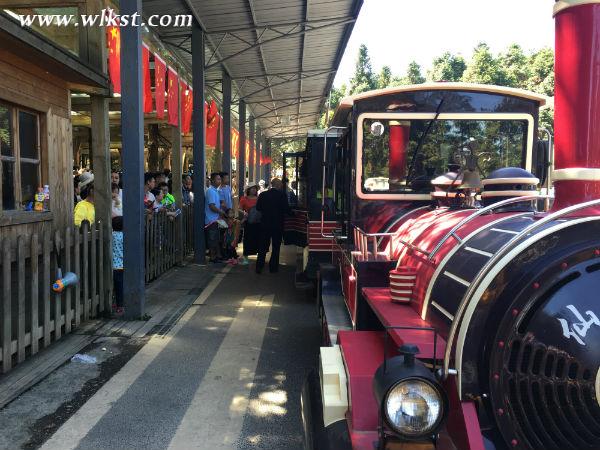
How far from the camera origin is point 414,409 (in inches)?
71.1

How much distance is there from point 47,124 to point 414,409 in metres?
6.02

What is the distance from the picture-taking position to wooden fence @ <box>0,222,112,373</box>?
4.45m

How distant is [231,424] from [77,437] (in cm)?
103

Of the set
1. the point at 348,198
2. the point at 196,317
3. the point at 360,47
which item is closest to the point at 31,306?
the point at 196,317

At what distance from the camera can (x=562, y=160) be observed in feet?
8.00

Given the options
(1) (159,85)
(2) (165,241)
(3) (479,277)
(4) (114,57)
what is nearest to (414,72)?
(1) (159,85)

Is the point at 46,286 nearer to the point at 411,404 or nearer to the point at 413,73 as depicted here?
the point at 411,404

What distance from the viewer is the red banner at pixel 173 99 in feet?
34.7

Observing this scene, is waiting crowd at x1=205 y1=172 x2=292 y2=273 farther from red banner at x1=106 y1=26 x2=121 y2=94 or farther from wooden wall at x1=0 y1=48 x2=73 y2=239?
wooden wall at x1=0 y1=48 x2=73 y2=239

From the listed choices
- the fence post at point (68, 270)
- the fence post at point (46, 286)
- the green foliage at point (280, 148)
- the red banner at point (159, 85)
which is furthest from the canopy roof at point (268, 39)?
the green foliage at point (280, 148)

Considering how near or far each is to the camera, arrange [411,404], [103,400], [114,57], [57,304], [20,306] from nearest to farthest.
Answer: [411,404] < [103,400] < [20,306] < [57,304] < [114,57]

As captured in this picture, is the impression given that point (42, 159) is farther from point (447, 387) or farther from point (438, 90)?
point (447, 387)

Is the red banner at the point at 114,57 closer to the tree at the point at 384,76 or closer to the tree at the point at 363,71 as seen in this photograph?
the tree at the point at 363,71

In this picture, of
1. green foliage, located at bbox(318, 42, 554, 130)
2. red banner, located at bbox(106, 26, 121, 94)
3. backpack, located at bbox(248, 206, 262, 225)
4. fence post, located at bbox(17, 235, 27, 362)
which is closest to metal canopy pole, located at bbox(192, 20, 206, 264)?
backpack, located at bbox(248, 206, 262, 225)
